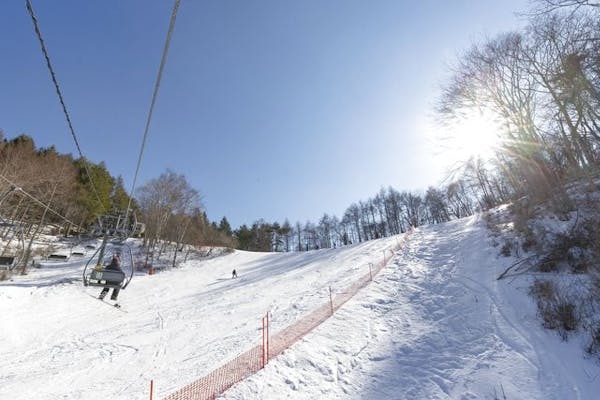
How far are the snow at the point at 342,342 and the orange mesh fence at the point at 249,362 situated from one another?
327mm

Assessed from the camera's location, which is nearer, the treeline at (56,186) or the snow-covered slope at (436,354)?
the snow-covered slope at (436,354)

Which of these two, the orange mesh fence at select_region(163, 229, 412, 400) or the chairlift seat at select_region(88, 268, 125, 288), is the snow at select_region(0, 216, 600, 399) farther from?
the chairlift seat at select_region(88, 268, 125, 288)

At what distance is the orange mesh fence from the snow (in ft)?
1.07

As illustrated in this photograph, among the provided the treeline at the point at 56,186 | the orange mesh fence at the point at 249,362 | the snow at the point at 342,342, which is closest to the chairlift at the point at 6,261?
the snow at the point at 342,342

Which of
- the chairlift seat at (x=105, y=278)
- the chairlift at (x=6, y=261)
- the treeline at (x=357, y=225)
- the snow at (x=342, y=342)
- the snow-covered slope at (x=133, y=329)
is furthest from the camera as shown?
the treeline at (x=357, y=225)

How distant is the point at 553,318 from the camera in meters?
7.29

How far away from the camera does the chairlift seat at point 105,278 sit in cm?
1037

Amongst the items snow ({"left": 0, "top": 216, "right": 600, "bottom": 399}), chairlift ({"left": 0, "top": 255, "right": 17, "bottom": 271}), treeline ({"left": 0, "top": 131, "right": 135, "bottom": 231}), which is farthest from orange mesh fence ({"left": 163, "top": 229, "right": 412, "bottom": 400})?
treeline ({"left": 0, "top": 131, "right": 135, "bottom": 231})

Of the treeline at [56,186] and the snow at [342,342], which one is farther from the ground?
the treeline at [56,186]

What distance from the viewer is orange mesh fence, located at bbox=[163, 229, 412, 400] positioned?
6.12 metres

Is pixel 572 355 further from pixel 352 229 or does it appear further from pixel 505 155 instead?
pixel 352 229

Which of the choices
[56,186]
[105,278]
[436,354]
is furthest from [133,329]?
[56,186]

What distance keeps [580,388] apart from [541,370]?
Answer: 694 millimetres

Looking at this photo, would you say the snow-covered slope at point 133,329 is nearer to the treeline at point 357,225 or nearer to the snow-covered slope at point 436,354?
the snow-covered slope at point 436,354
